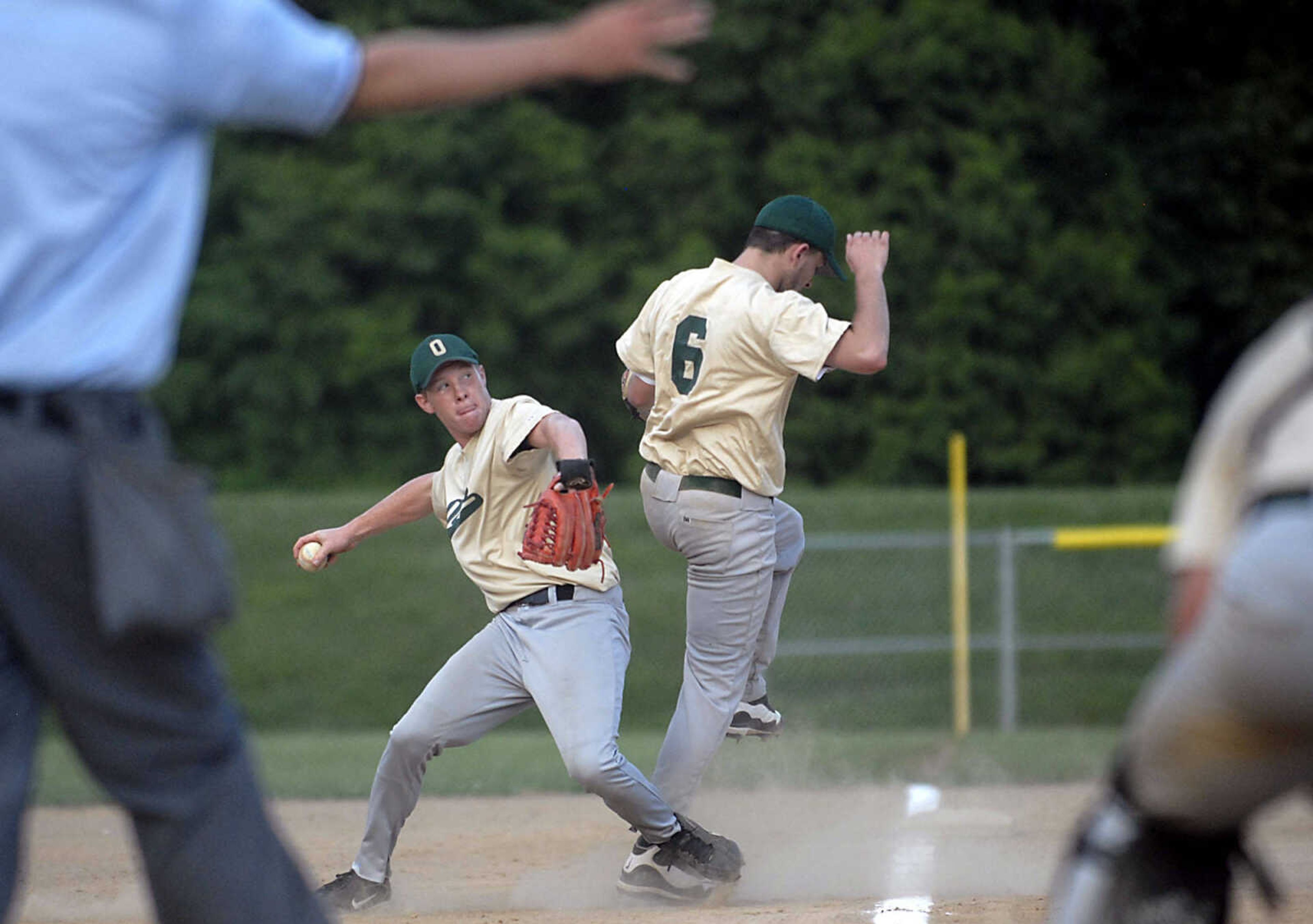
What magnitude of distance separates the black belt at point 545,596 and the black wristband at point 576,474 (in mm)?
593

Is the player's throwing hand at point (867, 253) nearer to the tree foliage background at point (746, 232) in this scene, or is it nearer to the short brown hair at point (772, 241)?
the short brown hair at point (772, 241)

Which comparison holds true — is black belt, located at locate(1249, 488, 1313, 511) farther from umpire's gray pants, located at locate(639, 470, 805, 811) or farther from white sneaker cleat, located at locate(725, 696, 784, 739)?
white sneaker cleat, located at locate(725, 696, 784, 739)

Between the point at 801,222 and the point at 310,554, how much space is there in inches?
74.4

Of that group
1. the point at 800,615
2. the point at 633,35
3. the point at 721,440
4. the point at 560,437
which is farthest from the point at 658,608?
the point at 633,35

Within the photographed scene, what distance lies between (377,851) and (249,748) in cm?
260

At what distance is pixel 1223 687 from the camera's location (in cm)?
197

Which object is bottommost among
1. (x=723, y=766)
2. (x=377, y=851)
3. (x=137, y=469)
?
(x=723, y=766)

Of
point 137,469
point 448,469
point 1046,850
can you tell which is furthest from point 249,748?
point 1046,850

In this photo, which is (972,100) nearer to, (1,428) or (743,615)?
(743,615)

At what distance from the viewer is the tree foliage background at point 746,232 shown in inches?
667

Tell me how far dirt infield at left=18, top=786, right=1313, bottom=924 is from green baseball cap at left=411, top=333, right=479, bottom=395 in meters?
1.60

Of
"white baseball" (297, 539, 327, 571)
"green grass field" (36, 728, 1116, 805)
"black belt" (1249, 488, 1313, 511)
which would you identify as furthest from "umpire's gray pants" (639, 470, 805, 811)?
"black belt" (1249, 488, 1313, 511)

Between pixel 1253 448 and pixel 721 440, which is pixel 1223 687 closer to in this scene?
pixel 1253 448

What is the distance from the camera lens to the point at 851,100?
17.3m
